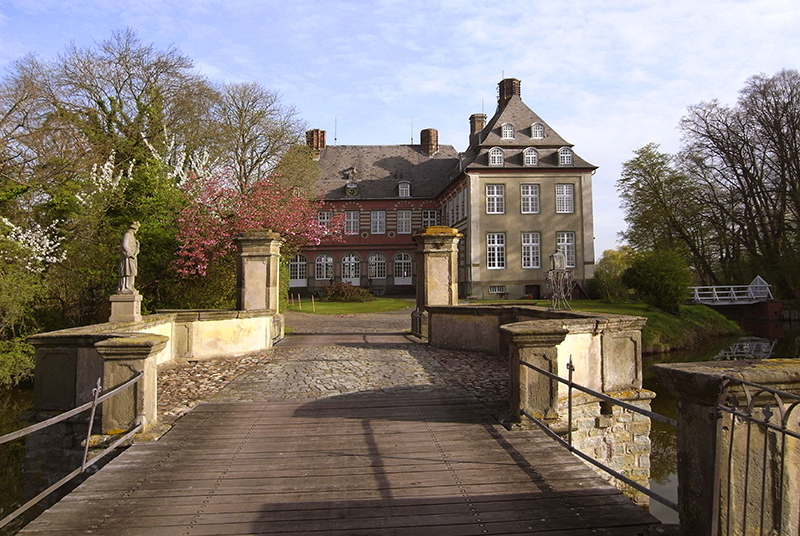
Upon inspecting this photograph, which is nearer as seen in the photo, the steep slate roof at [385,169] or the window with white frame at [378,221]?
the steep slate roof at [385,169]

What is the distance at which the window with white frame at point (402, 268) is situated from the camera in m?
A: 45.0

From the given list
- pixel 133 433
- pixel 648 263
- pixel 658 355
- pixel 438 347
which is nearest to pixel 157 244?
pixel 438 347

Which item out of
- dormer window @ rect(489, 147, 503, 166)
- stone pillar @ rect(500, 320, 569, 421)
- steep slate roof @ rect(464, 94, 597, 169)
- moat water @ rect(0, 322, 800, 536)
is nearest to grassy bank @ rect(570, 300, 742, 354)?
moat water @ rect(0, 322, 800, 536)

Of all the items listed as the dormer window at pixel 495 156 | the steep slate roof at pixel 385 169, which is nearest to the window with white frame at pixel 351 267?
the steep slate roof at pixel 385 169

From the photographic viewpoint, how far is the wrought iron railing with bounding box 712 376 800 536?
2926 mm

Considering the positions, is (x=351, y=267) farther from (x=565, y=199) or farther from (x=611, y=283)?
(x=611, y=283)

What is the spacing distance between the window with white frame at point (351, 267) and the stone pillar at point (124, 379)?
3945cm

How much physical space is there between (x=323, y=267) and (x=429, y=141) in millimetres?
13652

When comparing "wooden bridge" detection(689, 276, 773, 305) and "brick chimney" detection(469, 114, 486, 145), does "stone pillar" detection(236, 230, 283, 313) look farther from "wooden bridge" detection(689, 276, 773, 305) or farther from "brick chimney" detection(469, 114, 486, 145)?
"brick chimney" detection(469, 114, 486, 145)

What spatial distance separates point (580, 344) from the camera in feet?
22.0

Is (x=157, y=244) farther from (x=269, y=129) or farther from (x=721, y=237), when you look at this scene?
(x=721, y=237)

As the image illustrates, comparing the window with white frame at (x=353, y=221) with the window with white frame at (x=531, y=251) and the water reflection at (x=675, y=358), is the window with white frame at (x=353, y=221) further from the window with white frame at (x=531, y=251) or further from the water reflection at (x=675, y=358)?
the water reflection at (x=675, y=358)

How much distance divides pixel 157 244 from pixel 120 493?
12936 millimetres

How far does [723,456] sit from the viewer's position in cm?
294
